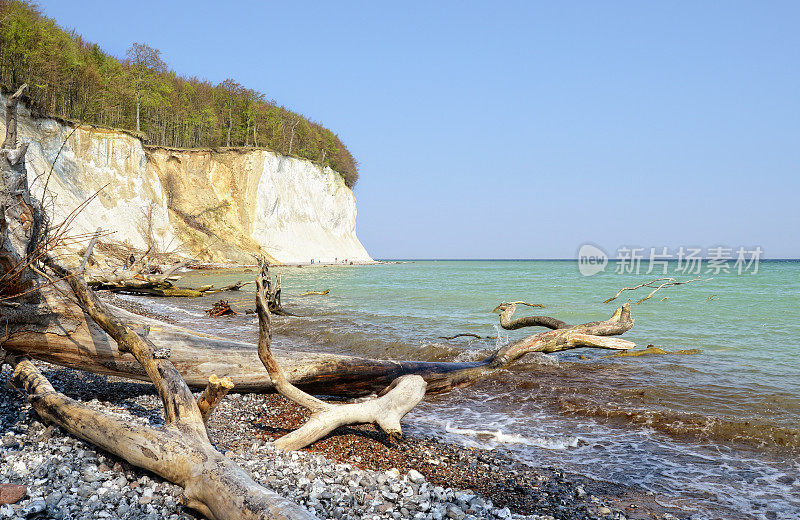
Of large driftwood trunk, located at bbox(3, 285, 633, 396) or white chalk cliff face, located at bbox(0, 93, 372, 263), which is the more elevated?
Result: white chalk cliff face, located at bbox(0, 93, 372, 263)

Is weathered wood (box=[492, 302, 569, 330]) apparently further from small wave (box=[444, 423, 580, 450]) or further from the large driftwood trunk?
small wave (box=[444, 423, 580, 450])

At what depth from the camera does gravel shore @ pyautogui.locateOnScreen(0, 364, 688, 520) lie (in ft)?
9.20

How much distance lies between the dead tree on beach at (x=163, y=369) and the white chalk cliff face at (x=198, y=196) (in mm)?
22503

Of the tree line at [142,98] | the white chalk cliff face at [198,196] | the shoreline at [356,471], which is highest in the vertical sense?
the tree line at [142,98]

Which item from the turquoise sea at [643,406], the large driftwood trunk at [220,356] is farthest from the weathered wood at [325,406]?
the large driftwood trunk at [220,356]

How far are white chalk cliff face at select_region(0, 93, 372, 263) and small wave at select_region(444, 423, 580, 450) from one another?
2422 centimetres

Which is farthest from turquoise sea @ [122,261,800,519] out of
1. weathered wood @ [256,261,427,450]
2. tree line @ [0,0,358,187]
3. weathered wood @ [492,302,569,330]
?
tree line @ [0,0,358,187]

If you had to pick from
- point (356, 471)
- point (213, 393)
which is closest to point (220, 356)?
point (213, 393)

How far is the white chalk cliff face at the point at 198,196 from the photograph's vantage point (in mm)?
Result: 31453

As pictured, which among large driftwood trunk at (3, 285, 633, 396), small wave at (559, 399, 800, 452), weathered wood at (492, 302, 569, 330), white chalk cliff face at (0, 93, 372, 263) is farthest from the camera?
white chalk cliff face at (0, 93, 372, 263)

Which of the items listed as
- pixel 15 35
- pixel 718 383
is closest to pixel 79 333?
pixel 718 383

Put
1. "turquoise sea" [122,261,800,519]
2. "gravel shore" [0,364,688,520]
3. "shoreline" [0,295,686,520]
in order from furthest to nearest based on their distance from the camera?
"turquoise sea" [122,261,800,519], "shoreline" [0,295,686,520], "gravel shore" [0,364,688,520]

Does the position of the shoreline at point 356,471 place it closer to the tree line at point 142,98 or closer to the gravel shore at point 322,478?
the gravel shore at point 322,478

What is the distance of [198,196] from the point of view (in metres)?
50.4
